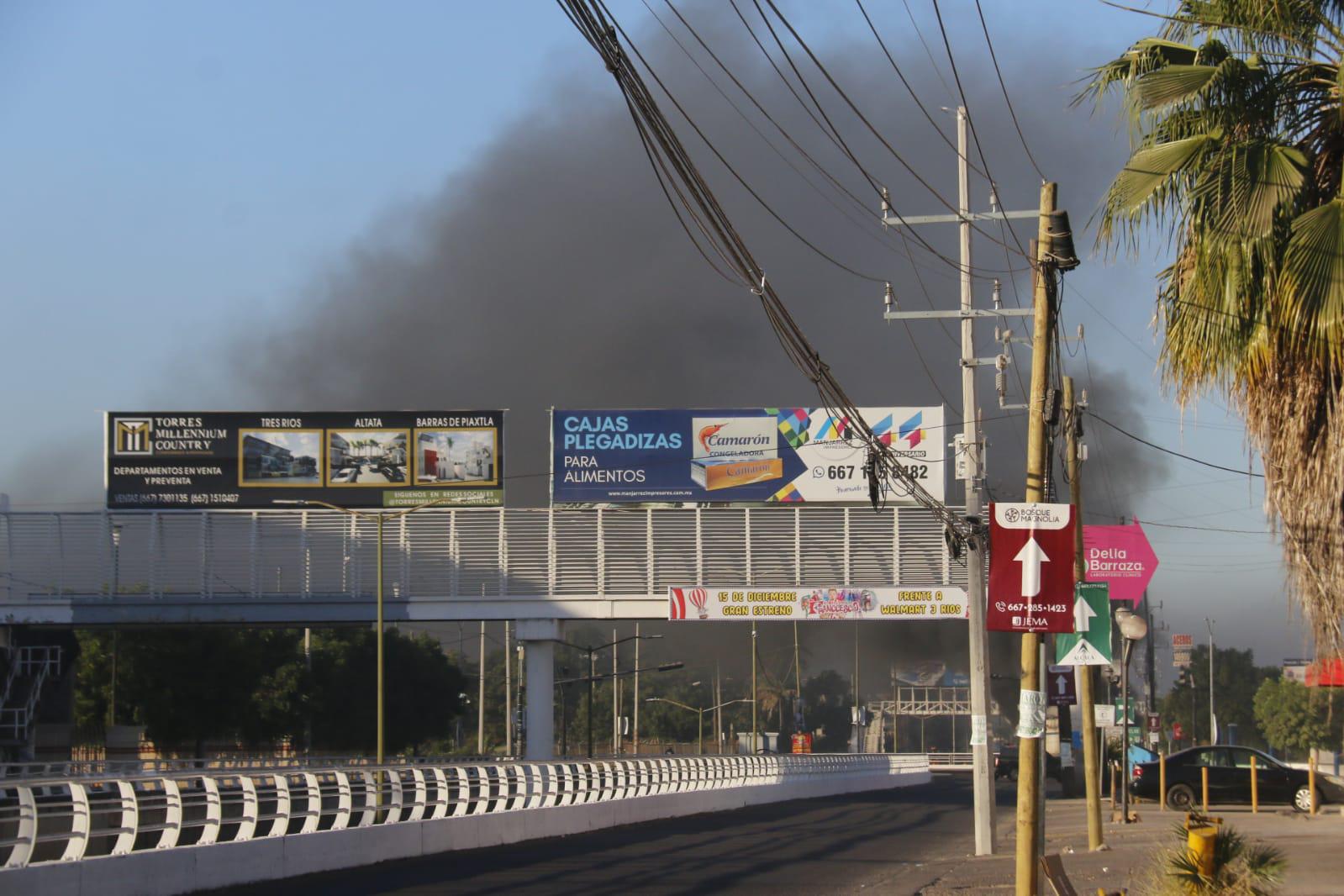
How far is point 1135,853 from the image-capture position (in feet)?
72.6

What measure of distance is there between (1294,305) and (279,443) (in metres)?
49.8

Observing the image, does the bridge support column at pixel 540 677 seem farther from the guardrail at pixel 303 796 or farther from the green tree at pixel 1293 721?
the green tree at pixel 1293 721

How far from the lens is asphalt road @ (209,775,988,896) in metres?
17.9

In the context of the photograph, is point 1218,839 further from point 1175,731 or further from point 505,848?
point 1175,731

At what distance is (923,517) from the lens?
55.1m

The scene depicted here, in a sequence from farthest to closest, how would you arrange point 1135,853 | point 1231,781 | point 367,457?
1. point 367,457
2. point 1231,781
3. point 1135,853

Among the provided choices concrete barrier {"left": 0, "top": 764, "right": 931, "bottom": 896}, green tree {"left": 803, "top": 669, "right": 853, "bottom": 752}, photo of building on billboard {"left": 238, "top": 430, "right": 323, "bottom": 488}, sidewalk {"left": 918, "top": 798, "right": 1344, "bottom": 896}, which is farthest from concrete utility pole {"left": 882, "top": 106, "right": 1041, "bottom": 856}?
green tree {"left": 803, "top": 669, "right": 853, "bottom": 752}

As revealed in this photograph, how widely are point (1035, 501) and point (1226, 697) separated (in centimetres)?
16870

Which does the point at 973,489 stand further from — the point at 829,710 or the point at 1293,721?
the point at 829,710

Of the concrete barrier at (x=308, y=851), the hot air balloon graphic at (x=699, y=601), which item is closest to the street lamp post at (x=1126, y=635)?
the concrete barrier at (x=308, y=851)

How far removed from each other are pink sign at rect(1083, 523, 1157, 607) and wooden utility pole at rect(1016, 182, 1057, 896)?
3648 centimetres

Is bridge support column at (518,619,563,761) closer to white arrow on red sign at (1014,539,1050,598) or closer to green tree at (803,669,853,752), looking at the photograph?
white arrow on red sign at (1014,539,1050,598)

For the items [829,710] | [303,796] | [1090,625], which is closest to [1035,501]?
[1090,625]

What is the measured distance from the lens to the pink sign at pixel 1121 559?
5162cm
